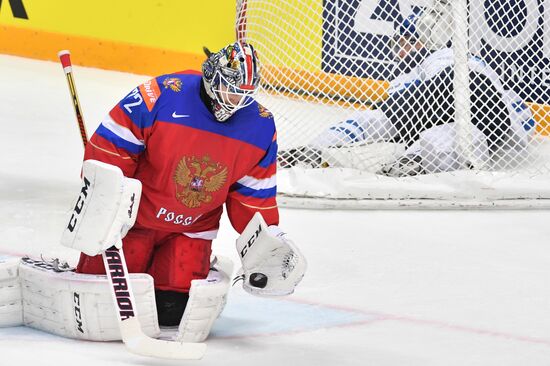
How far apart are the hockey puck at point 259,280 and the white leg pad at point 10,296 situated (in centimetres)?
61

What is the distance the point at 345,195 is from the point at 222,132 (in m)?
2.02

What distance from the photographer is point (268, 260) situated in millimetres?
3137

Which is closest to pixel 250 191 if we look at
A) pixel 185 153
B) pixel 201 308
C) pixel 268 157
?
pixel 268 157

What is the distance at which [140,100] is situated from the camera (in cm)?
306

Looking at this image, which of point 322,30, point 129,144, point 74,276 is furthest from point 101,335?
point 322,30

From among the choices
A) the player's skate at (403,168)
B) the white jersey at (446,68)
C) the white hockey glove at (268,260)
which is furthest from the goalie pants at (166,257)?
the white jersey at (446,68)

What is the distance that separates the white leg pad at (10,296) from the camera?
10.4 ft

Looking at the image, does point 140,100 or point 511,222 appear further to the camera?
point 511,222

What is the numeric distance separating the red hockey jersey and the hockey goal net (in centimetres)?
177

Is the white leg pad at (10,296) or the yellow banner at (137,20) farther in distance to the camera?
the yellow banner at (137,20)

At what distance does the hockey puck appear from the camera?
10.4 feet

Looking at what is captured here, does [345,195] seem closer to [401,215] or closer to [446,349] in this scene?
[401,215]

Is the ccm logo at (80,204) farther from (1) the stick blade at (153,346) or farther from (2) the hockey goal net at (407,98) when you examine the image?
(2) the hockey goal net at (407,98)

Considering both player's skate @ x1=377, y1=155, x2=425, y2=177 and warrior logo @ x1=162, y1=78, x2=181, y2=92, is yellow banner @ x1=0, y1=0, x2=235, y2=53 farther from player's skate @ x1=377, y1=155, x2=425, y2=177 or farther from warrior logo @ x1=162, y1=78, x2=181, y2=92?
warrior logo @ x1=162, y1=78, x2=181, y2=92
